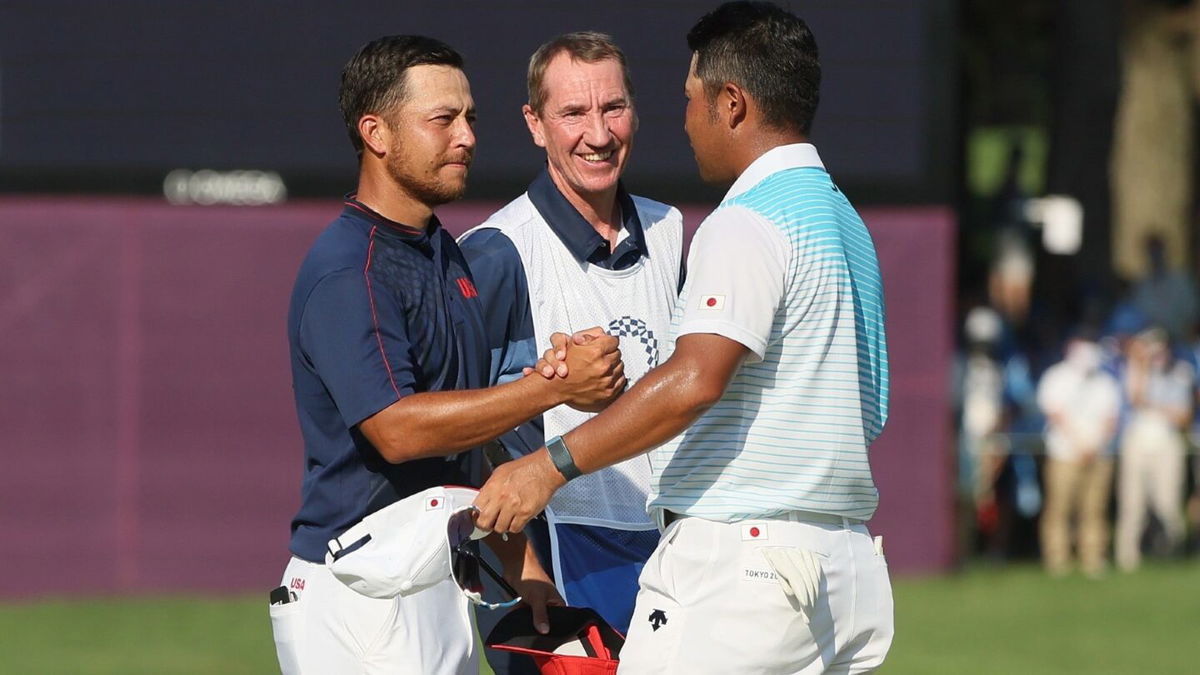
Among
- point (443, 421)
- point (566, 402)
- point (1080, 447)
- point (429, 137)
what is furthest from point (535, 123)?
point (1080, 447)

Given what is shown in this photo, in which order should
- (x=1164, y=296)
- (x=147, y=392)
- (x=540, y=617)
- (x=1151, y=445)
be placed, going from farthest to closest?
(x=1164, y=296), (x=1151, y=445), (x=147, y=392), (x=540, y=617)

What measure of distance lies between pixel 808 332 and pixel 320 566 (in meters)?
1.21

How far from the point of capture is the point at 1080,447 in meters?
13.2

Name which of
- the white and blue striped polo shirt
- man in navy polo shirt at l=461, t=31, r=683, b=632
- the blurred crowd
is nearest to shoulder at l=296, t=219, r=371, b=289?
the white and blue striped polo shirt

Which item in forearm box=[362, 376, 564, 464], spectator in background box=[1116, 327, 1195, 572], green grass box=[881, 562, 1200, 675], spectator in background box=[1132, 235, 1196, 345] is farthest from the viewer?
spectator in background box=[1132, 235, 1196, 345]

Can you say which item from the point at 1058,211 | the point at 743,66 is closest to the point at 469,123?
the point at 743,66

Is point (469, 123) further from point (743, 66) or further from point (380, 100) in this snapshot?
point (743, 66)

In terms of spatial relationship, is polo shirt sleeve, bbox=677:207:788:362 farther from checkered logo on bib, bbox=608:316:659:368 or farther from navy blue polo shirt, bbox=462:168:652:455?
checkered logo on bib, bbox=608:316:659:368

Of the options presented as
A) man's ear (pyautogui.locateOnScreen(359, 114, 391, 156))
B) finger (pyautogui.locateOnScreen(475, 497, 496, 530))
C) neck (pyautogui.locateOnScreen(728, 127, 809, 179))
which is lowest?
finger (pyautogui.locateOnScreen(475, 497, 496, 530))

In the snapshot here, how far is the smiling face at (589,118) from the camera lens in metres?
5.42

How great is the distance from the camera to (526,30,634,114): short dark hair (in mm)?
5438

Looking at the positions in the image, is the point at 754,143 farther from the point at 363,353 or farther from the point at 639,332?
the point at 639,332

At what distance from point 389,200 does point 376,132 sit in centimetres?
16

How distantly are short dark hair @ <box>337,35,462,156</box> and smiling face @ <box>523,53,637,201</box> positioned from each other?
3.15 ft
